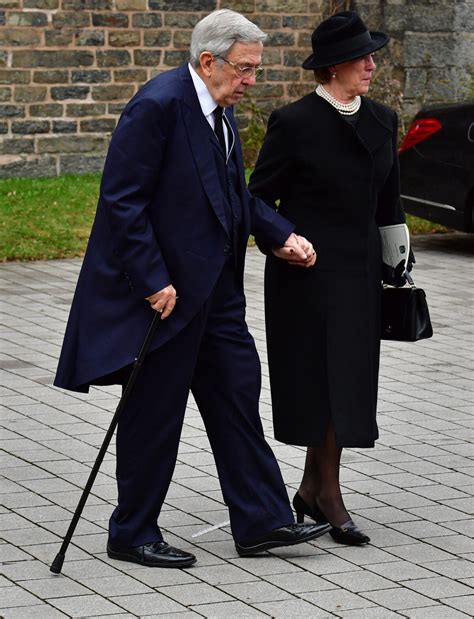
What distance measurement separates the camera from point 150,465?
16.6 ft

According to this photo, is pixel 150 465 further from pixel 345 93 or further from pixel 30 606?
pixel 345 93

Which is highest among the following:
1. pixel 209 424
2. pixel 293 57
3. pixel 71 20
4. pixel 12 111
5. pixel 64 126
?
pixel 71 20

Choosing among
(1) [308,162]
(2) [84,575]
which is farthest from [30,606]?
(1) [308,162]

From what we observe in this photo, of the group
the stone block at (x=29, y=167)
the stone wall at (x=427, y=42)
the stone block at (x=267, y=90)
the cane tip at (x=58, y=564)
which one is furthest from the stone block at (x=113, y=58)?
the cane tip at (x=58, y=564)

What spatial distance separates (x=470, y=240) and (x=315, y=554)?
8262 mm

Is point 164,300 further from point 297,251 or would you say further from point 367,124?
point 367,124

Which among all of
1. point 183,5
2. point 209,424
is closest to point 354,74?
point 209,424

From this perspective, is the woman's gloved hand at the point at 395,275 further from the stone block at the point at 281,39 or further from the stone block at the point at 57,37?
the stone block at the point at 281,39

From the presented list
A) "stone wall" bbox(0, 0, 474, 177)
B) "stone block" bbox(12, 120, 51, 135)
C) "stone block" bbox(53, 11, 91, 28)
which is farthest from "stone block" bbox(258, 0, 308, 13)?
"stone block" bbox(12, 120, 51, 135)

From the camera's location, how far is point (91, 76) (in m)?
15.9

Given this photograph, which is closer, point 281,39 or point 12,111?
point 12,111

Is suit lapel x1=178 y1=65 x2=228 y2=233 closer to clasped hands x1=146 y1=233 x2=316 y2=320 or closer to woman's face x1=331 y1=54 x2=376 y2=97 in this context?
clasped hands x1=146 y1=233 x2=316 y2=320

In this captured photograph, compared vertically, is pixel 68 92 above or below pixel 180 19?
below

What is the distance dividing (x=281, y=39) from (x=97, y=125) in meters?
2.45
